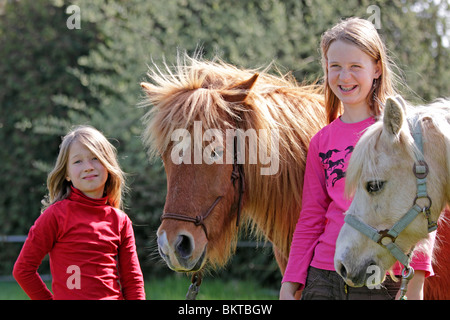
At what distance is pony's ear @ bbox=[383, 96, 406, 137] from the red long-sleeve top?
57.9 inches

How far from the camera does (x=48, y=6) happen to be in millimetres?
9367

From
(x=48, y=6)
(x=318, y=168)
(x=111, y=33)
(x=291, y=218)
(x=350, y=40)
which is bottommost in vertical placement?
(x=291, y=218)

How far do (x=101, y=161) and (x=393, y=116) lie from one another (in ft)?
5.11

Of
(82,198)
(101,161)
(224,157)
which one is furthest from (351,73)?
(82,198)

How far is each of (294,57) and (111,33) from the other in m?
2.68

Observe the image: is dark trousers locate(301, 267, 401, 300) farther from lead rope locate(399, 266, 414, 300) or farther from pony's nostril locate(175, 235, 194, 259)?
pony's nostril locate(175, 235, 194, 259)

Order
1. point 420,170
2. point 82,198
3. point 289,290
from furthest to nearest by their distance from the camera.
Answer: point 82,198, point 289,290, point 420,170

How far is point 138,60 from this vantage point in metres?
7.46

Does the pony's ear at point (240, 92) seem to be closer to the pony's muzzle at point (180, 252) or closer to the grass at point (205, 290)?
the pony's muzzle at point (180, 252)

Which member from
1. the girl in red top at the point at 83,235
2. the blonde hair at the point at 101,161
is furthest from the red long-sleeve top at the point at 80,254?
the blonde hair at the point at 101,161

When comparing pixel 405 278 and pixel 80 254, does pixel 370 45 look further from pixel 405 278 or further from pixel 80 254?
pixel 80 254

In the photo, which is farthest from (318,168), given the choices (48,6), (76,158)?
(48,6)

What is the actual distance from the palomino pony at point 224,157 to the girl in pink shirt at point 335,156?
0.32m
